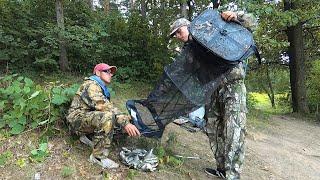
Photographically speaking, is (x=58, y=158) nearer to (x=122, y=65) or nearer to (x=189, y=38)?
(x=189, y=38)

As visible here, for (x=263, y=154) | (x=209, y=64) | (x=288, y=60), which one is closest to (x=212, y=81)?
(x=209, y=64)

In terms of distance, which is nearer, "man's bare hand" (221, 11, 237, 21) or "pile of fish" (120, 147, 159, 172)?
"man's bare hand" (221, 11, 237, 21)

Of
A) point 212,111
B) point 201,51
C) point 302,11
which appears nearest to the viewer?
point 201,51

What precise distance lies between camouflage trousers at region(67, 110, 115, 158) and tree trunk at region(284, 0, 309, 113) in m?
10.3

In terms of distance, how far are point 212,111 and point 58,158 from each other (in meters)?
1.90

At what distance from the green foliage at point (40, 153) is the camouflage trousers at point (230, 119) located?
6.50ft

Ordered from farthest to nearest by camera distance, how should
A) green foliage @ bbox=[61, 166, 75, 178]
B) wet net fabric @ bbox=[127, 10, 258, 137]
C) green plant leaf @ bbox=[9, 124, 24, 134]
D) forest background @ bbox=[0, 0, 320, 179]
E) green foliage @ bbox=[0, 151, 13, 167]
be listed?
forest background @ bbox=[0, 0, 320, 179]
green plant leaf @ bbox=[9, 124, 24, 134]
green foliage @ bbox=[0, 151, 13, 167]
green foliage @ bbox=[61, 166, 75, 178]
wet net fabric @ bbox=[127, 10, 258, 137]

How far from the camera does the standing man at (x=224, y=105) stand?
13.7 feet

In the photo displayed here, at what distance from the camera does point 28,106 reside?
15.4ft

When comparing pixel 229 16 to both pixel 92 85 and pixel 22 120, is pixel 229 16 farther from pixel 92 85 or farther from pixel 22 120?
pixel 22 120

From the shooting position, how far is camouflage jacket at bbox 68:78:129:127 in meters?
4.28

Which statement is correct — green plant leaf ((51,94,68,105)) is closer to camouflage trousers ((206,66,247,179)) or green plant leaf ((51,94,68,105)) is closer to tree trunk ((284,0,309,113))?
camouflage trousers ((206,66,247,179))

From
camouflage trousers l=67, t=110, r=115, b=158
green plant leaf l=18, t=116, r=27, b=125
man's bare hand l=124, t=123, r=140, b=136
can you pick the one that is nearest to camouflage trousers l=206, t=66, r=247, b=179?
man's bare hand l=124, t=123, r=140, b=136

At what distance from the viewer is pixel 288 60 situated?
1460 centimetres
